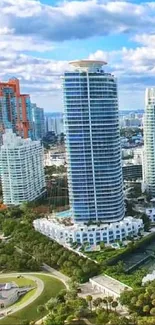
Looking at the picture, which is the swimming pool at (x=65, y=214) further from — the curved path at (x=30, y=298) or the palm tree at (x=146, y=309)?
the palm tree at (x=146, y=309)

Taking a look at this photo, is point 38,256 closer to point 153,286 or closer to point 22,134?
point 153,286

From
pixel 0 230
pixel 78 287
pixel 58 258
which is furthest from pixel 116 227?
pixel 0 230

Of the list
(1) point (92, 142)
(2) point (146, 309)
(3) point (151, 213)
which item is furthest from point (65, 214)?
(2) point (146, 309)

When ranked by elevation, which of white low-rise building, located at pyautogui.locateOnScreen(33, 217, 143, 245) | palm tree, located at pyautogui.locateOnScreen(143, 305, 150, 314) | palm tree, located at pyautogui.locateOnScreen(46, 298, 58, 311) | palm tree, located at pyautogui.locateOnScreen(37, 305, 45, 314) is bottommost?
palm tree, located at pyautogui.locateOnScreen(37, 305, 45, 314)

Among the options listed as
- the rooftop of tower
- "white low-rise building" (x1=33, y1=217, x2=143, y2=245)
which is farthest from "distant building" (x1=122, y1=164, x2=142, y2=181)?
the rooftop of tower

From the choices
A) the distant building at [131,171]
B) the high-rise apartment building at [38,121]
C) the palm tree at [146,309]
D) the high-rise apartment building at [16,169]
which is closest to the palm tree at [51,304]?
the palm tree at [146,309]

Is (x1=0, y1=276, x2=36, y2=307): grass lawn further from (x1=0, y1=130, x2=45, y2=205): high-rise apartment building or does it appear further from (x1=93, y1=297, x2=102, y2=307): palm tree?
(x1=0, y1=130, x2=45, y2=205): high-rise apartment building
